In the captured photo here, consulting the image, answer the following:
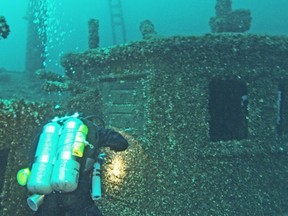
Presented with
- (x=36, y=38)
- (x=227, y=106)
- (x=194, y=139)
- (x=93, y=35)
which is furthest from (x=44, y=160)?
(x=36, y=38)

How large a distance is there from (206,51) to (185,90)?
0.91 metres

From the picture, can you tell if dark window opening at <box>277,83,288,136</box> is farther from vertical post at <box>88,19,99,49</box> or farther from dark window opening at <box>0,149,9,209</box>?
dark window opening at <box>0,149,9,209</box>

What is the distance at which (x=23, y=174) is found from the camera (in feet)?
12.6

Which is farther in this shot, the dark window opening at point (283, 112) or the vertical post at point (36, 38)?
the vertical post at point (36, 38)

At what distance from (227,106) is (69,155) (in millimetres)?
5052

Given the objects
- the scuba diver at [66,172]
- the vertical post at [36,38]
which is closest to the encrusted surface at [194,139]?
the scuba diver at [66,172]

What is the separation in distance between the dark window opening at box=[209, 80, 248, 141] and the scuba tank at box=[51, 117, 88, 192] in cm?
433

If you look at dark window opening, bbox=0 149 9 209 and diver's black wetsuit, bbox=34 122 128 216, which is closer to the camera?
diver's black wetsuit, bbox=34 122 128 216

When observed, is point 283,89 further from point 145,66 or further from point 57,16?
point 57,16

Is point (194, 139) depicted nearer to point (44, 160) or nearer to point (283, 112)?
point (283, 112)

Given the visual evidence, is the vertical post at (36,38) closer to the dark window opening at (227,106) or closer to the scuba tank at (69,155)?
the dark window opening at (227,106)

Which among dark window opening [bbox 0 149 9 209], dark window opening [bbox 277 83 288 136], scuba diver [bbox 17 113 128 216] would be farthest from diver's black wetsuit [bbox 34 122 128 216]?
dark window opening [bbox 277 83 288 136]

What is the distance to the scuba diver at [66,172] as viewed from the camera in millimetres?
3592

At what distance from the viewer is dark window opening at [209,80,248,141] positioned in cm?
738
